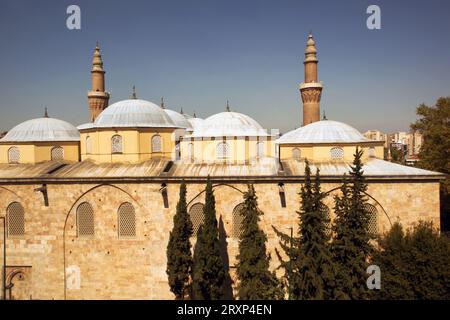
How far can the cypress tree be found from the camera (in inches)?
562

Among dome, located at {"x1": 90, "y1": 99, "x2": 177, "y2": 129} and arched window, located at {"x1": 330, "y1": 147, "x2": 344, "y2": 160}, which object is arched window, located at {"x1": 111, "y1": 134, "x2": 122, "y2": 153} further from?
arched window, located at {"x1": 330, "y1": 147, "x2": 344, "y2": 160}

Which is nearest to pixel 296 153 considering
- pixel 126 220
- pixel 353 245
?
pixel 353 245


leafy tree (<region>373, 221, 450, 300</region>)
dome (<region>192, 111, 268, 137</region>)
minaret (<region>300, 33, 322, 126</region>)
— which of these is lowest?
leafy tree (<region>373, 221, 450, 300</region>)

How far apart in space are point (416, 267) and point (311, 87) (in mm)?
18872

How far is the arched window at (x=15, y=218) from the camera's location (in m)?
17.4

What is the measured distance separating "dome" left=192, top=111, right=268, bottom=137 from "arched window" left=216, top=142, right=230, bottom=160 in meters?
0.56

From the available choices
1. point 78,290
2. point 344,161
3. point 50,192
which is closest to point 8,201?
point 50,192

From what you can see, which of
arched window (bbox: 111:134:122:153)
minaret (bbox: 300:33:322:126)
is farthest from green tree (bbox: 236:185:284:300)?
minaret (bbox: 300:33:322:126)

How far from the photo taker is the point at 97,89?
30.5 metres

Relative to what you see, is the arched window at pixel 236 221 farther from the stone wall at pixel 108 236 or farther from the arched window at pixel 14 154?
the arched window at pixel 14 154

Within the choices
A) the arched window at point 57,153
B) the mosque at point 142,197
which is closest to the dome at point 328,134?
the mosque at point 142,197

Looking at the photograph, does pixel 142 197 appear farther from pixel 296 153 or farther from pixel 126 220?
pixel 296 153

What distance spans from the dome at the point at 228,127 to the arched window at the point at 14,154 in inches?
421

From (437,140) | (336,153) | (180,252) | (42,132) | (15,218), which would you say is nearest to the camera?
(180,252)
